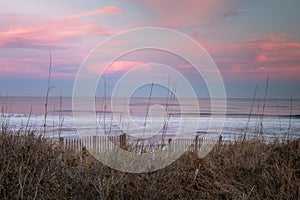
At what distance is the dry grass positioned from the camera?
4.63 metres

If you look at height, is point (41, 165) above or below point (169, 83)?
below

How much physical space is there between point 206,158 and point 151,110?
4.81 ft

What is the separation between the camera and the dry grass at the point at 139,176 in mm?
4633

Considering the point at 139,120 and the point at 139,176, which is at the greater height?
the point at 139,120

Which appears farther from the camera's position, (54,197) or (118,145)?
(118,145)

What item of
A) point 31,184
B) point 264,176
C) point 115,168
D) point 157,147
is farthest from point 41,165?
point 264,176

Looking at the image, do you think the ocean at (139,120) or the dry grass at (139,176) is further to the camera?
the ocean at (139,120)

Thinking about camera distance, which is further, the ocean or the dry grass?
the ocean

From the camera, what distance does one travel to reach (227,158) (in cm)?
595

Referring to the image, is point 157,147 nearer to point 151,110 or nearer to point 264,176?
point 151,110

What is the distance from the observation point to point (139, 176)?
518 centimetres

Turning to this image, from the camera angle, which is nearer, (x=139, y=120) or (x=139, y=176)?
(x=139, y=176)

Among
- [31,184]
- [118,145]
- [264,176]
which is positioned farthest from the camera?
[118,145]

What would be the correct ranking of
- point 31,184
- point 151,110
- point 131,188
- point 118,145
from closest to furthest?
point 31,184 < point 131,188 < point 118,145 < point 151,110
